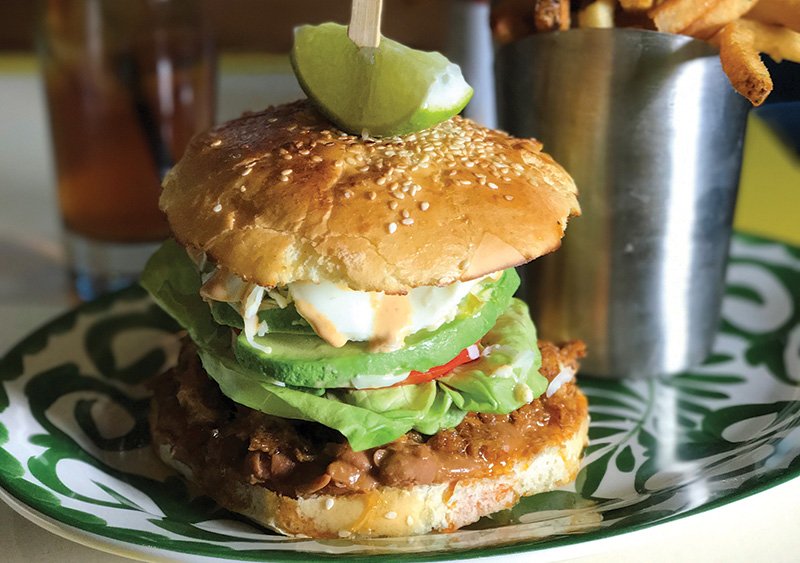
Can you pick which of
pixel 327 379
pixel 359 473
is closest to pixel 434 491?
pixel 359 473

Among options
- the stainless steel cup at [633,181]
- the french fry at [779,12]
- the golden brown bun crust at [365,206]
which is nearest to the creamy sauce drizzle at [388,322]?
the golden brown bun crust at [365,206]

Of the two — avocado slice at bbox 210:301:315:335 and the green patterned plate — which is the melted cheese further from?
the green patterned plate

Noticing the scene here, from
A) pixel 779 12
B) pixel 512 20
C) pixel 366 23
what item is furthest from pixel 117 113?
pixel 779 12

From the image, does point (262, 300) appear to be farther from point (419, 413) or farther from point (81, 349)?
point (81, 349)

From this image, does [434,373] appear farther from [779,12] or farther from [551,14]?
[779,12]

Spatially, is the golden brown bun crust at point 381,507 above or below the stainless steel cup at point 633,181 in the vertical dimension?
below

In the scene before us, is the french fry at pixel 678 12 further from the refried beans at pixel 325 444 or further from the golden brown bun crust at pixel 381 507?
the golden brown bun crust at pixel 381 507
